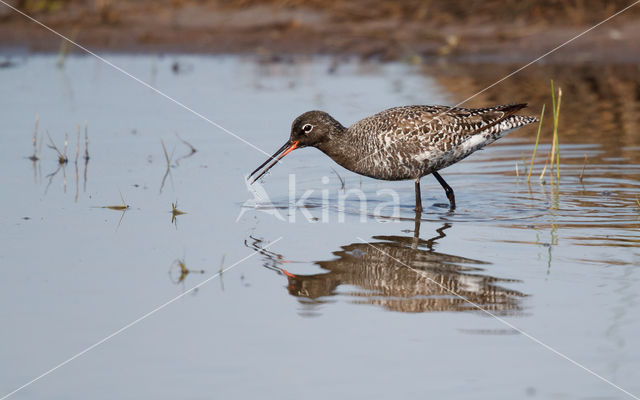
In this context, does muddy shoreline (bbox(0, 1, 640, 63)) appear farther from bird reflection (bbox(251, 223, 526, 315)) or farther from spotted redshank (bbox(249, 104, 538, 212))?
bird reflection (bbox(251, 223, 526, 315))

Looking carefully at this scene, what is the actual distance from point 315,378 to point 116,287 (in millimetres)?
2164

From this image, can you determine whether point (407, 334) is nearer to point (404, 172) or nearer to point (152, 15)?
point (404, 172)

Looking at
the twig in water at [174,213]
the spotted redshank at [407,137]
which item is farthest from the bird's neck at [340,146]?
the twig in water at [174,213]

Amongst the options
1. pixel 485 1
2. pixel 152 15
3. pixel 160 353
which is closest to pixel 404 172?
pixel 160 353

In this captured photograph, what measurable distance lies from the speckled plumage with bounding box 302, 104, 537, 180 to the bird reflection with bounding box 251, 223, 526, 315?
60.7 inches

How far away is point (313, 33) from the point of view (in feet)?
60.8

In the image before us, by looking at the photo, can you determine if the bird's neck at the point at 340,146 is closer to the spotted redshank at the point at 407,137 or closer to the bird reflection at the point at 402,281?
the spotted redshank at the point at 407,137

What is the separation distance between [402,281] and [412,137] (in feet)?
8.68

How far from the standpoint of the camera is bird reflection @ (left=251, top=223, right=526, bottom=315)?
21.2 feet

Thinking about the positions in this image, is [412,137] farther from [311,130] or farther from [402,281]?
[402,281]

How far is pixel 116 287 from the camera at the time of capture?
22.5 ft

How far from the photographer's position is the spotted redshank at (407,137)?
9.38m

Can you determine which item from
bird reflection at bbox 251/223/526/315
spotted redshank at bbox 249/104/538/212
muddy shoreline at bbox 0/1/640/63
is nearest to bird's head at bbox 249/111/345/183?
spotted redshank at bbox 249/104/538/212

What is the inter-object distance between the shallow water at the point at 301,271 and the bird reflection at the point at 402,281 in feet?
0.08
